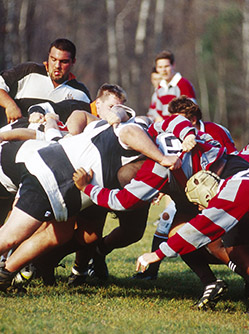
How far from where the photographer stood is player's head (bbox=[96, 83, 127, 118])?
5.37 m

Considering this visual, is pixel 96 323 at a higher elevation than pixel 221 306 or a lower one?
higher

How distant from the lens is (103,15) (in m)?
31.7

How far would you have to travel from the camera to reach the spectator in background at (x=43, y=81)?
672 centimetres

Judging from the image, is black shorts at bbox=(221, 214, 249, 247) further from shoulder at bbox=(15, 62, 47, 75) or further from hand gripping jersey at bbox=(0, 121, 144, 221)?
shoulder at bbox=(15, 62, 47, 75)

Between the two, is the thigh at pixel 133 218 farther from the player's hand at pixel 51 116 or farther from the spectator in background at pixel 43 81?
the spectator in background at pixel 43 81

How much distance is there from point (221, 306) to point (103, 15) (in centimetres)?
2808

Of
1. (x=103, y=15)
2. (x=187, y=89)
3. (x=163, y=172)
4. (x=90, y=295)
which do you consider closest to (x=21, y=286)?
(x=90, y=295)

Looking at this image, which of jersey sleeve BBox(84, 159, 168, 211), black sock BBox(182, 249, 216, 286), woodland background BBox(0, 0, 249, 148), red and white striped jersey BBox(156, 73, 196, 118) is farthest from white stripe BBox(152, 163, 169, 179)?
woodland background BBox(0, 0, 249, 148)

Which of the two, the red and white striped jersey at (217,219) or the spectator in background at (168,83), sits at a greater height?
the spectator in background at (168,83)

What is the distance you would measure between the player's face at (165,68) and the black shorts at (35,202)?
237 inches

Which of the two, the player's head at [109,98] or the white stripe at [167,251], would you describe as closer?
the white stripe at [167,251]

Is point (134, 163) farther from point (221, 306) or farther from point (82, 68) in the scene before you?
point (82, 68)

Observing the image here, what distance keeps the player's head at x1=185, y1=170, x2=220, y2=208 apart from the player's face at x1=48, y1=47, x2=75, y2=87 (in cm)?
276

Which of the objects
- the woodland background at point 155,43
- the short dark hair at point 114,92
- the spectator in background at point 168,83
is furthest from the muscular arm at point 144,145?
the woodland background at point 155,43
